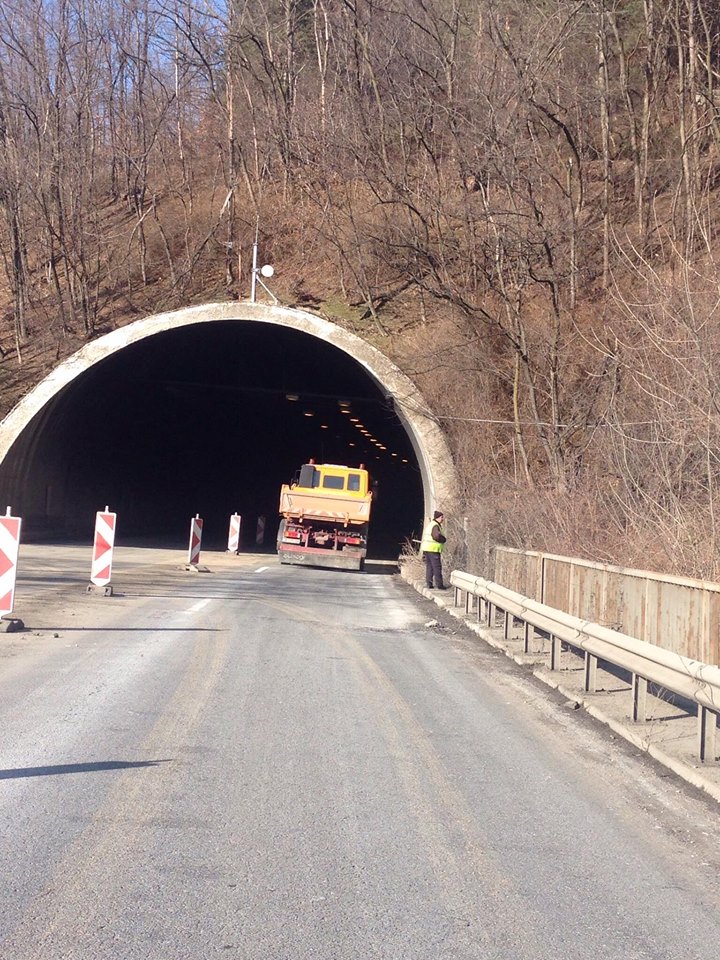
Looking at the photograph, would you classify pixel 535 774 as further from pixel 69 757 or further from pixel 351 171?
pixel 351 171

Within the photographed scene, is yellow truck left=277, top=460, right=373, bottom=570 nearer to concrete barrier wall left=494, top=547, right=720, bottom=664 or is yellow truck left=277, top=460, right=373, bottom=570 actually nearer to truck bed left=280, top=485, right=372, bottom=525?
truck bed left=280, top=485, right=372, bottom=525

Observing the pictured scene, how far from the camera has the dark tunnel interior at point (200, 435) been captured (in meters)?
35.6

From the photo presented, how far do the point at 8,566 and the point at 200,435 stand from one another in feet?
126

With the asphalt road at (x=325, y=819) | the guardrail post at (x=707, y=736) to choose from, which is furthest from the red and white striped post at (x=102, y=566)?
the guardrail post at (x=707, y=736)

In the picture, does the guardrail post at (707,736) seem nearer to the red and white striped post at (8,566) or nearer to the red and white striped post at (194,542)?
the red and white striped post at (8,566)

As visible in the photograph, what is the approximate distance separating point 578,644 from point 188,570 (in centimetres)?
1611

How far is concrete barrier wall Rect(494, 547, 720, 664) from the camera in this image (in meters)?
8.97

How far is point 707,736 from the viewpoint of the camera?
24.5 ft

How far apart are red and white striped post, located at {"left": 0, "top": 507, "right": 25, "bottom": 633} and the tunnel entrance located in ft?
64.6

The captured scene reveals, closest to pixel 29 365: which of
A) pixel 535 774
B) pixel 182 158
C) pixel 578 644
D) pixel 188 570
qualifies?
pixel 182 158

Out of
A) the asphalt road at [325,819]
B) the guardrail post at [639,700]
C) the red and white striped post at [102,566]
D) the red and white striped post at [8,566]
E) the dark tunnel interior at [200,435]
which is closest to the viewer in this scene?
the asphalt road at [325,819]

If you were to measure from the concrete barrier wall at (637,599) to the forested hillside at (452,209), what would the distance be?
1.03 meters

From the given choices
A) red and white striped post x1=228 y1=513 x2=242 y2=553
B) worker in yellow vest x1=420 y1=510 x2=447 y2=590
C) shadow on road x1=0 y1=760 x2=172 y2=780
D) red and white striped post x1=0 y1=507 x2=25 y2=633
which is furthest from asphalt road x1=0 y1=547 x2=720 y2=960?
red and white striped post x1=228 y1=513 x2=242 y2=553

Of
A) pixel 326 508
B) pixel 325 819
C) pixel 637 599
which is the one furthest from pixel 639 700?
pixel 326 508
